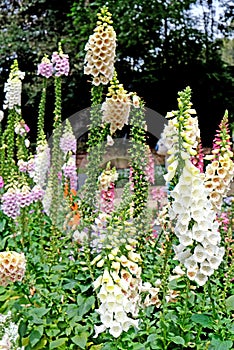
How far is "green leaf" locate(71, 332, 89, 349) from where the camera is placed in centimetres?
236

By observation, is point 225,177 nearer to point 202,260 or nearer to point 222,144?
point 222,144

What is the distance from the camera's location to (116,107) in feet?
9.05

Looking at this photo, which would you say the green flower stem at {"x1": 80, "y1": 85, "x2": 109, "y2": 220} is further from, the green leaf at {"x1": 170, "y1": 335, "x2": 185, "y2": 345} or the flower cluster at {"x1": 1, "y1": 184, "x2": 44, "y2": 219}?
the green leaf at {"x1": 170, "y1": 335, "x2": 185, "y2": 345}

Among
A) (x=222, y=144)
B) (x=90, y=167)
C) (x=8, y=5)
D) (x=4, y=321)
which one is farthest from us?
(x=8, y=5)

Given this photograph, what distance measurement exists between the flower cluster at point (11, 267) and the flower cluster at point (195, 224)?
3.27 feet

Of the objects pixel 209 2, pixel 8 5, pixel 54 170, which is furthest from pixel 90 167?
pixel 8 5

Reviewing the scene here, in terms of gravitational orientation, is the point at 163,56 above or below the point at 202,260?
above

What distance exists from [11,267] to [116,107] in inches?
37.2

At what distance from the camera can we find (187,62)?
11.8 m

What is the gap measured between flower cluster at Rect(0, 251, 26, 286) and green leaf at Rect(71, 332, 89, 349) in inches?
16.4

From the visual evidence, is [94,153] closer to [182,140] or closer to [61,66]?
[182,140]

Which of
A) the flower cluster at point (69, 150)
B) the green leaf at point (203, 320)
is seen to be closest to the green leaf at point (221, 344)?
the green leaf at point (203, 320)

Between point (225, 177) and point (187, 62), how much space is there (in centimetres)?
985

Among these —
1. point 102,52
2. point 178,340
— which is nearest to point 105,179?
point 102,52
